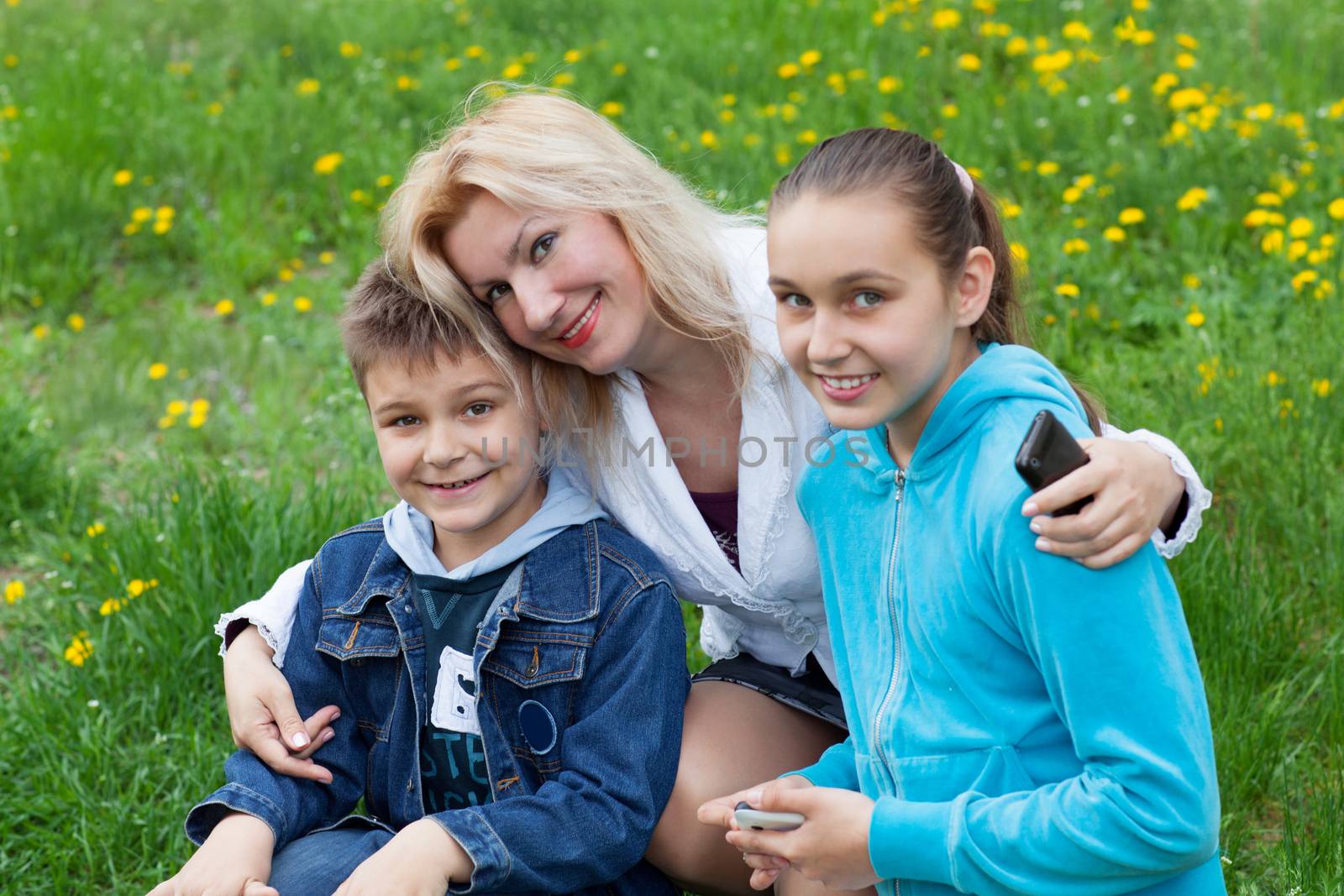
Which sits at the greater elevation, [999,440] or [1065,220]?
[1065,220]

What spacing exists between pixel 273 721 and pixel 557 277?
799 millimetres

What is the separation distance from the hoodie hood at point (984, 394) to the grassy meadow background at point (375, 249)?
264 mm

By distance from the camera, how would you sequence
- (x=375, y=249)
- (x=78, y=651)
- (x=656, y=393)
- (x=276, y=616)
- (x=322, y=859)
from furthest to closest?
1. (x=375, y=249)
2. (x=78, y=651)
3. (x=656, y=393)
4. (x=276, y=616)
5. (x=322, y=859)

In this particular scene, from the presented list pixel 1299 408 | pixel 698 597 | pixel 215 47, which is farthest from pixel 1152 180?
pixel 215 47

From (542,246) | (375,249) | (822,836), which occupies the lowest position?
(822,836)

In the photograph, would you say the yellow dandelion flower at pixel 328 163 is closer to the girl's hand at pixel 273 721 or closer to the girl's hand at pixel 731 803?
the girl's hand at pixel 273 721

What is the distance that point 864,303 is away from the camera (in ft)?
5.06

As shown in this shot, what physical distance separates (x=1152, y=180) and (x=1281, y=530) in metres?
1.48

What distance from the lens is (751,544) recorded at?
6.79 ft

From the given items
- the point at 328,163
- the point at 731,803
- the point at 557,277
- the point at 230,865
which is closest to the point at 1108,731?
the point at 731,803

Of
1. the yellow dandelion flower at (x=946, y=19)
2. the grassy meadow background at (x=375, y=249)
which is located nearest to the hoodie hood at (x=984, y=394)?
the grassy meadow background at (x=375, y=249)

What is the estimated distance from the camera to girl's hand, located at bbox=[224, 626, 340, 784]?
197 cm

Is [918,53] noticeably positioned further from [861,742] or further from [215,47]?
[861,742]

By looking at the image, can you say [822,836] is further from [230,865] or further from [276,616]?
[276,616]
